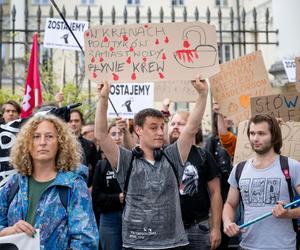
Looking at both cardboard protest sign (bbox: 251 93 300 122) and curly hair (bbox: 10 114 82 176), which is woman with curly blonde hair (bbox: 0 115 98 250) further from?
cardboard protest sign (bbox: 251 93 300 122)

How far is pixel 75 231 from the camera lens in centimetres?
296

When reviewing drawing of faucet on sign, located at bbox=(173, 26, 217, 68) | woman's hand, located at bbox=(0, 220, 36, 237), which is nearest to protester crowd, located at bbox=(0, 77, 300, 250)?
woman's hand, located at bbox=(0, 220, 36, 237)

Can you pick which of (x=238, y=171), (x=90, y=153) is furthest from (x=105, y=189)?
(x=238, y=171)

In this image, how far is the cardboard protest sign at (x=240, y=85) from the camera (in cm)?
586

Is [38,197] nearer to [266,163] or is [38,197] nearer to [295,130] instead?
[266,163]

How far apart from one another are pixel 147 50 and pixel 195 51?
1.37 feet

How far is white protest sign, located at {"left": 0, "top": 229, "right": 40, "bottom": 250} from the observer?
2875 millimetres

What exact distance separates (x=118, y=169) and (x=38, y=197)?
3.27ft

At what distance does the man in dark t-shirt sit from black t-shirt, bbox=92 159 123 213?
855 mm

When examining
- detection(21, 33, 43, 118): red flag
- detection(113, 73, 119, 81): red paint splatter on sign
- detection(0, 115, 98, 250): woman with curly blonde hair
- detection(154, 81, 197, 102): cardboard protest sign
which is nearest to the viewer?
detection(0, 115, 98, 250): woman with curly blonde hair

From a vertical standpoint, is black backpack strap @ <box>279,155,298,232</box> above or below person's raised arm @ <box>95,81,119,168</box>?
below

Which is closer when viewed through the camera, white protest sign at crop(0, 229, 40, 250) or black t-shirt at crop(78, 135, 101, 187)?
white protest sign at crop(0, 229, 40, 250)

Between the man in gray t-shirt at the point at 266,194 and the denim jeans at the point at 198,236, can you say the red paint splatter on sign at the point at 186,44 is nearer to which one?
the man in gray t-shirt at the point at 266,194

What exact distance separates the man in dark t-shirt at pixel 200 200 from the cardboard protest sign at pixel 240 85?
54.8 inches
